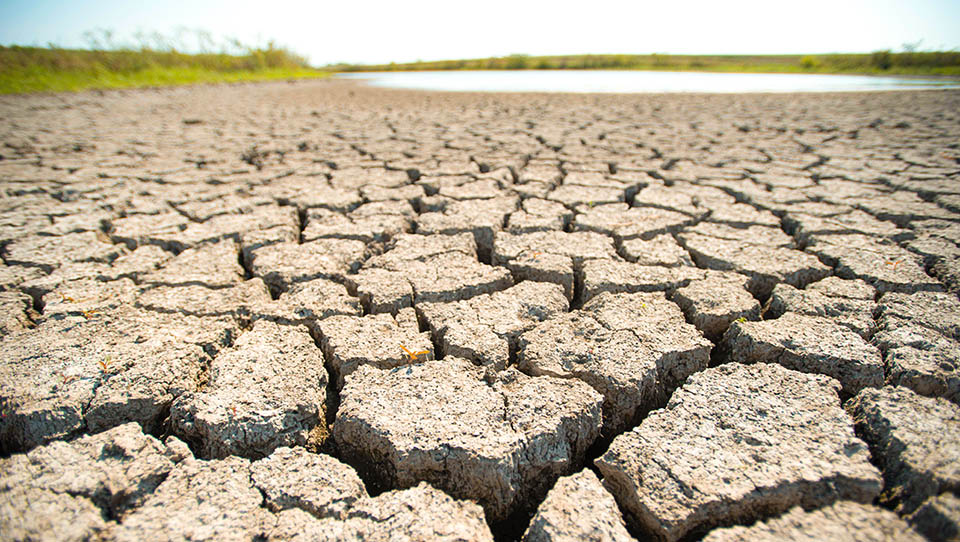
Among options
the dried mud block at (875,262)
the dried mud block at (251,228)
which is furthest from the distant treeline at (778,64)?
the dried mud block at (251,228)

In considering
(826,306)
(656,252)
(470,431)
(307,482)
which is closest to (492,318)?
(470,431)

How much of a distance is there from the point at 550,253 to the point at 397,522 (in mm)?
1252

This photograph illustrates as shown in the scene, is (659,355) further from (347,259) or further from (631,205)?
(631,205)

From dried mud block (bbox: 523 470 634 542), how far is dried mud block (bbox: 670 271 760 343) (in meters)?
0.73

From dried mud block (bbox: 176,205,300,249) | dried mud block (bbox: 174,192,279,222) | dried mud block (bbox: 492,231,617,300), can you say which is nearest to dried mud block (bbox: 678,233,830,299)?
dried mud block (bbox: 492,231,617,300)

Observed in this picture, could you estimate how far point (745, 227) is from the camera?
2.16 m

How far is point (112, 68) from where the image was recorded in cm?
1121

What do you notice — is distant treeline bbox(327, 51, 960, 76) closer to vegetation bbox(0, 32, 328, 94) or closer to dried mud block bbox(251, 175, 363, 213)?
vegetation bbox(0, 32, 328, 94)

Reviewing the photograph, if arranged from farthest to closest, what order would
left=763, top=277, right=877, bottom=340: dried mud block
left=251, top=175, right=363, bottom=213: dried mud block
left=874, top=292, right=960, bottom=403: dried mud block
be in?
left=251, top=175, right=363, bottom=213: dried mud block, left=763, top=277, right=877, bottom=340: dried mud block, left=874, top=292, right=960, bottom=403: dried mud block

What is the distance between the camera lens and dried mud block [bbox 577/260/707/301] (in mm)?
1617

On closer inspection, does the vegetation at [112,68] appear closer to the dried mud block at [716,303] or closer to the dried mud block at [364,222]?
the dried mud block at [364,222]

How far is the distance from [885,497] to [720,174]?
8.49 ft

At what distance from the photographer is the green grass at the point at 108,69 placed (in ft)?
28.7

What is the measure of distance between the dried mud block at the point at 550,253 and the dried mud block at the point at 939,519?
3.40 ft
